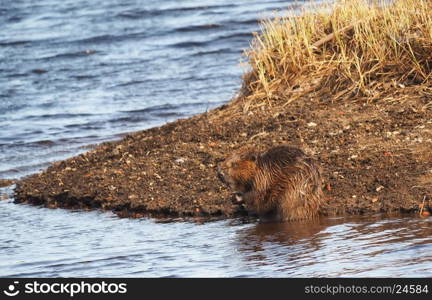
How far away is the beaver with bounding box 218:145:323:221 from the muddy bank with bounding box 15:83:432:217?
297 millimetres

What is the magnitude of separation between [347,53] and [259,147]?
2.08m

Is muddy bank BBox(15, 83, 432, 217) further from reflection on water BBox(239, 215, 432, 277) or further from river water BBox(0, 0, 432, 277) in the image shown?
reflection on water BBox(239, 215, 432, 277)

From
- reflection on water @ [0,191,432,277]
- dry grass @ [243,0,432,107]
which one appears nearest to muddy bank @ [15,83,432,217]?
dry grass @ [243,0,432,107]

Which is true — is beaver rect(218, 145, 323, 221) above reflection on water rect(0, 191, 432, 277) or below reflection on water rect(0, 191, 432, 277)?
above

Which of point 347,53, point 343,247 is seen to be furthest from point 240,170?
point 347,53

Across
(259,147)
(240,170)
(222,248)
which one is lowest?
(222,248)

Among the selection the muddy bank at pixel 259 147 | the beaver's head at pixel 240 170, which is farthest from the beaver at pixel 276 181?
the muddy bank at pixel 259 147

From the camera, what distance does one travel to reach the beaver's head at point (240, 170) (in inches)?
282

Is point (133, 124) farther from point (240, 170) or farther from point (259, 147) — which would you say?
point (240, 170)

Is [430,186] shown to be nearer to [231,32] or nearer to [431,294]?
[431,294]

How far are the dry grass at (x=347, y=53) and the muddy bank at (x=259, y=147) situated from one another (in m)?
0.22

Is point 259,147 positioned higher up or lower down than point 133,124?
higher up

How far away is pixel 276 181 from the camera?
707 centimetres

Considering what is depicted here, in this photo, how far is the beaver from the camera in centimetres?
697
